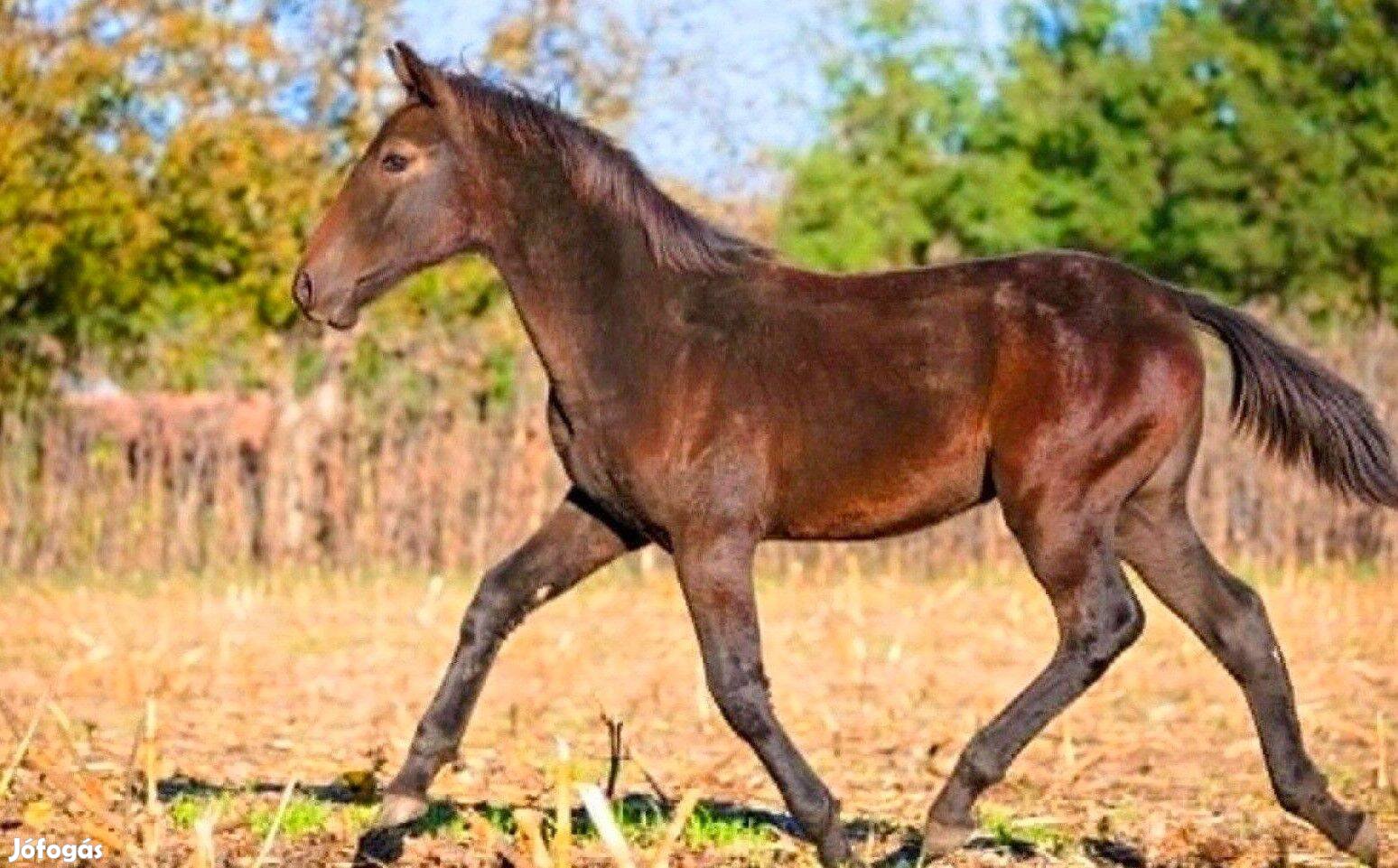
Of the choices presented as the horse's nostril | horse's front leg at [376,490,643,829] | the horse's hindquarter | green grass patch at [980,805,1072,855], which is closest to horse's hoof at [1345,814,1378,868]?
green grass patch at [980,805,1072,855]

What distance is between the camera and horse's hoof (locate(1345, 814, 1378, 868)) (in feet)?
23.6

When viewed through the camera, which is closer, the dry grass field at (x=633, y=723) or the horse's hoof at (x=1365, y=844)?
the horse's hoof at (x=1365, y=844)

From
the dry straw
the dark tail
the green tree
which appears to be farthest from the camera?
the green tree

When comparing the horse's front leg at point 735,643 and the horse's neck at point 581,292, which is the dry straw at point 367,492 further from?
the horse's front leg at point 735,643

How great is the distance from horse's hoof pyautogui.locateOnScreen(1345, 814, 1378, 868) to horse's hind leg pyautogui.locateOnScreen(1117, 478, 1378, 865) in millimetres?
222

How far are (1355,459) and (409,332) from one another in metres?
22.0

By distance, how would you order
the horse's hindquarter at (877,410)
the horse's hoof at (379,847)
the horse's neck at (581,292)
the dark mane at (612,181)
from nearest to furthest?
the horse's hoof at (379,847)
the horse's hindquarter at (877,410)
the horse's neck at (581,292)
the dark mane at (612,181)

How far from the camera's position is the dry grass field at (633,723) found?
7.30 metres

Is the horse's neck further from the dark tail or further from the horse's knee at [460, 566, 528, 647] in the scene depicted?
the dark tail

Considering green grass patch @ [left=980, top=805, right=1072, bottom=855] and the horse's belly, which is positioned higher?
the horse's belly

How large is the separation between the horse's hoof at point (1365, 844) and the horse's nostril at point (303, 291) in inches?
141

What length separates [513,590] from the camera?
7.30 meters

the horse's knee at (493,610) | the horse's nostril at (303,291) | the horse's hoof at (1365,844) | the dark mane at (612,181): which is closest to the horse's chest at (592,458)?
the horse's knee at (493,610)

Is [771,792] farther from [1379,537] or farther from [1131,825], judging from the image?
[1379,537]
